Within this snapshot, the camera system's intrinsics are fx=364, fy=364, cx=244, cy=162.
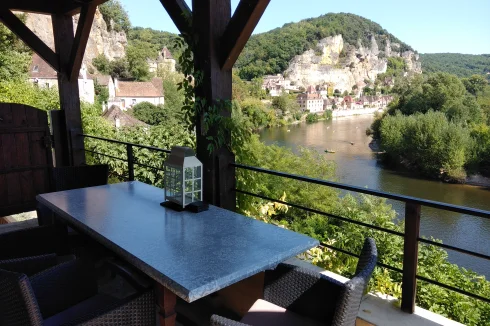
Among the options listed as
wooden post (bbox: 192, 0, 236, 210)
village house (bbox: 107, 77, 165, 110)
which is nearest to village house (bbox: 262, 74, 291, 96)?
village house (bbox: 107, 77, 165, 110)

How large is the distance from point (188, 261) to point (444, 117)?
105 feet

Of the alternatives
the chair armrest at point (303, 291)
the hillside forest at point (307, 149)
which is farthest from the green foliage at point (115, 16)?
the chair armrest at point (303, 291)

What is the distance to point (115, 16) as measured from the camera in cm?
3759

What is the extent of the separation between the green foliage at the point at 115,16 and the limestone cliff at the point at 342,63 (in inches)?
796

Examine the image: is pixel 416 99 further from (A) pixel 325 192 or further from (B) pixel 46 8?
(B) pixel 46 8

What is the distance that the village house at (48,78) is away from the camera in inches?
886

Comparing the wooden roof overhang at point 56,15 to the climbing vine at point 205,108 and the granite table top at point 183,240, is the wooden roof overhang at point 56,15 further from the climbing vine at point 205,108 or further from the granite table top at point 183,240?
the granite table top at point 183,240

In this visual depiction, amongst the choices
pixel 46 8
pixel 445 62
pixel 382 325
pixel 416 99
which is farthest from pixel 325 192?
pixel 445 62

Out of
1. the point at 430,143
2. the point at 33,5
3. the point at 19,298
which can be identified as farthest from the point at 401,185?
the point at 19,298

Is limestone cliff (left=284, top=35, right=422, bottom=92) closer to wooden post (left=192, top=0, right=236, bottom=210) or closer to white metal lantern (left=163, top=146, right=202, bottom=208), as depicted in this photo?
wooden post (left=192, top=0, right=236, bottom=210)

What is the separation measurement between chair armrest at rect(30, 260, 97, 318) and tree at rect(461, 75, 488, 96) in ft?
130

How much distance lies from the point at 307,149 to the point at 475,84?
25.4m

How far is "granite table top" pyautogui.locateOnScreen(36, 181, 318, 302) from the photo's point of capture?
43.3 inches

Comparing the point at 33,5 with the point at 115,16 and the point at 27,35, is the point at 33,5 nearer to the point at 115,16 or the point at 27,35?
the point at 27,35
